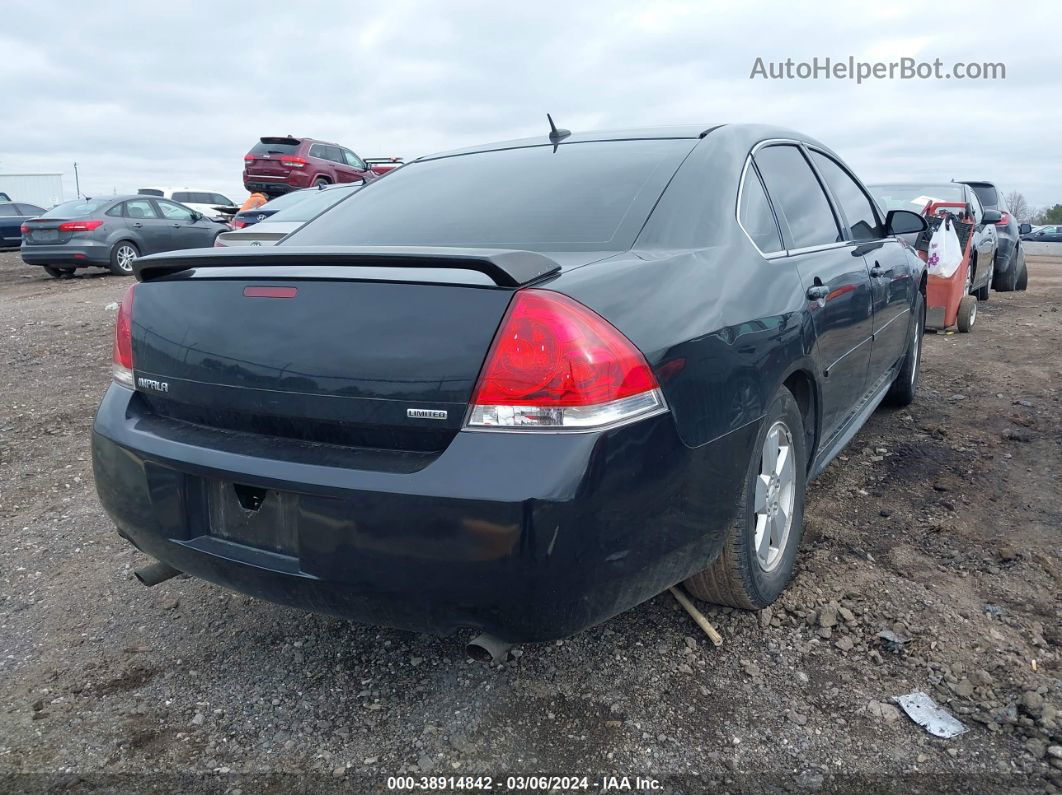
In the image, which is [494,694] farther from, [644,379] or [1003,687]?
[1003,687]

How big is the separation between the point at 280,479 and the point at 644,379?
0.87 m

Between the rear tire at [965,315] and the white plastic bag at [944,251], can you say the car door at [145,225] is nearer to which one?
the white plastic bag at [944,251]

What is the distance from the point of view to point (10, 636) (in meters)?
2.70

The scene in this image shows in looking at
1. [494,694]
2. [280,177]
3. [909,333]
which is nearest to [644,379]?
[494,694]

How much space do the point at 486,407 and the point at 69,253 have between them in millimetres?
13199

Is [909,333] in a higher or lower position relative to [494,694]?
higher

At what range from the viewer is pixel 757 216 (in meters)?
2.73

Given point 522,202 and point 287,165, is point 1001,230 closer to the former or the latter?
point 522,202

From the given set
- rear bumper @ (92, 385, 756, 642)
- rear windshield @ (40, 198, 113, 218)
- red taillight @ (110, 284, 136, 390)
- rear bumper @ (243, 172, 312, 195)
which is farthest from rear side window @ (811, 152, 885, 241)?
rear bumper @ (243, 172, 312, 195)

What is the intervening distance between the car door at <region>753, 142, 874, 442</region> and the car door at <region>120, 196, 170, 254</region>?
1243 cm

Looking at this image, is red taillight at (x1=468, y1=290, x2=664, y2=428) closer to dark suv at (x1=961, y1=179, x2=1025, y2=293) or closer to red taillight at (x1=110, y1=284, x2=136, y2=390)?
red taillight at (x1=110, y1=284, x2=136, y2=390)

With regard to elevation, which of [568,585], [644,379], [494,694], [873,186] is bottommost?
[494,694]

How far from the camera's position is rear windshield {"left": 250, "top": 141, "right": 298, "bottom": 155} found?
61.4ft

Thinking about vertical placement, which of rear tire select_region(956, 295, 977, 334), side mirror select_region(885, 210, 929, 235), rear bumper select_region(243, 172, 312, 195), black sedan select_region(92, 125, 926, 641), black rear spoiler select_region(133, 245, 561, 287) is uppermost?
rear bumper select_region(243, 172, 312, 195)
